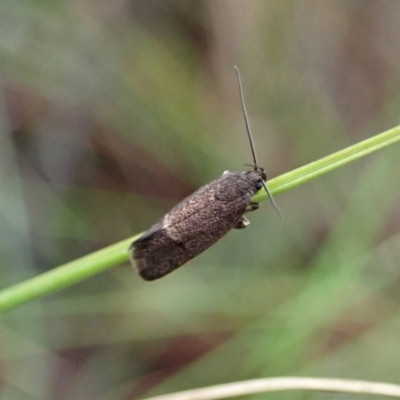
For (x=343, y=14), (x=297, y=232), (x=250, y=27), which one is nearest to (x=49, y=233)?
(x=297, y=232)

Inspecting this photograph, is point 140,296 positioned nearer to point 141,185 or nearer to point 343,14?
point 141,185

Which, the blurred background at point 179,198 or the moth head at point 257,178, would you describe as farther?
the blurred background at point 179,198

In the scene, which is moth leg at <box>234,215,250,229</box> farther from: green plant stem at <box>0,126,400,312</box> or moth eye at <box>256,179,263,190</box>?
green plant stem at <box>0,126,400,312</box>

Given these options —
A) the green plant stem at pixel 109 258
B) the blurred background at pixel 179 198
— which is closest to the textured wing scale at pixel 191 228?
the green plant stem at pixel 109 258

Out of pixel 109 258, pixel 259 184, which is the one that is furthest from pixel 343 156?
pixel 109 258

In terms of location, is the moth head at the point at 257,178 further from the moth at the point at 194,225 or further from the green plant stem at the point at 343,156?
the green plant stem at the point at 343,156

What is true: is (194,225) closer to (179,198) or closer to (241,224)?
(241,224)
